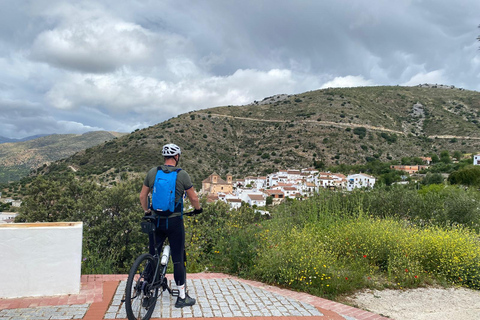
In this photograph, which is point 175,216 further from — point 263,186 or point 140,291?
point 263,186

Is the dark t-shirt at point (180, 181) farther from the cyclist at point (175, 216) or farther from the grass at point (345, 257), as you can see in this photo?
the grass at point (345, 257)

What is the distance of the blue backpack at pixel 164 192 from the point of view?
A: 3.25m

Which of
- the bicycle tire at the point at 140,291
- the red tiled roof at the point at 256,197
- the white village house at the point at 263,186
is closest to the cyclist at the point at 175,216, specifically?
the bicycle tire at the point at 140,291

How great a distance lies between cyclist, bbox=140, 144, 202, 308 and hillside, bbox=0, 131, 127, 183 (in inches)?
4138

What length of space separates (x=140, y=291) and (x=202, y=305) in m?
0.93

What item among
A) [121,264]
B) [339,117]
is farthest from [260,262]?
[339,117]

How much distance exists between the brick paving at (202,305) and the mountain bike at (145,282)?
0.26 metres

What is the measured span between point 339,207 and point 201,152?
59822mm

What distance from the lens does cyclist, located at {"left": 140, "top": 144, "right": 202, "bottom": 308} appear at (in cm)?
335

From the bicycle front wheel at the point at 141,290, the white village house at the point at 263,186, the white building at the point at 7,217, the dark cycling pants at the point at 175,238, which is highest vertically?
the dark cycling pants at the point at 175,238

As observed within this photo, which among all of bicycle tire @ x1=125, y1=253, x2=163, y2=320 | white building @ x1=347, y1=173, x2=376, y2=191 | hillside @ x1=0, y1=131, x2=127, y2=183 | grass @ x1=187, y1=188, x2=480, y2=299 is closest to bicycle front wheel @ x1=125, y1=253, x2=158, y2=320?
bicycle tire @ x1=125, y1=253, x2=163, y2=320

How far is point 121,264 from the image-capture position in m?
10.2

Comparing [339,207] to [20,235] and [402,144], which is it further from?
[402,144]

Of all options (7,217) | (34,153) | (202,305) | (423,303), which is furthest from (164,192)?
(34,153)
